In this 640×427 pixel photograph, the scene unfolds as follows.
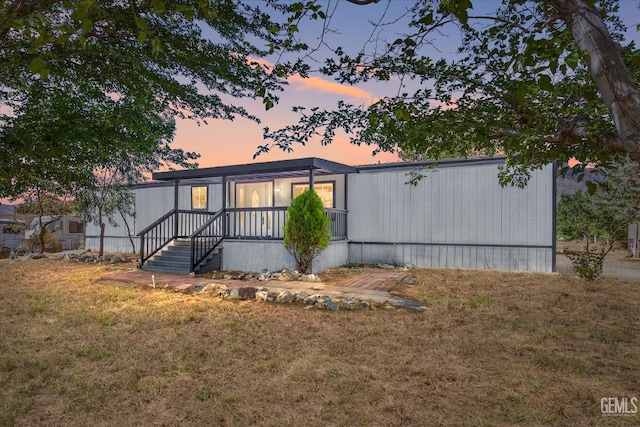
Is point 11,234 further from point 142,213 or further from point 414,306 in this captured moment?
point 414,306

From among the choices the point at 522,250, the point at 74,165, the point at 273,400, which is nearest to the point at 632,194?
the point at 522,250

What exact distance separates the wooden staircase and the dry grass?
9.37ft

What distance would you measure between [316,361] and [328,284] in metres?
4.11

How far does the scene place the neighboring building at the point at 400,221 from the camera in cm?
991

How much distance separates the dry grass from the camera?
3.06 meters

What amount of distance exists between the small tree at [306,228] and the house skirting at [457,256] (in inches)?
112

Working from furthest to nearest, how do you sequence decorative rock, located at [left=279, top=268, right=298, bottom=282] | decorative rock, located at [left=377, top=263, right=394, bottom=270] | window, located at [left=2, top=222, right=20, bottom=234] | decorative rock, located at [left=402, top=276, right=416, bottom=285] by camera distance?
window, located at [left=2, top=222, right=20, bottom=234] < decorative rock, located at [left=377, top=263, right=394, bottom=270] < decorative rock, located at [left=279, top=268, right=298, bottom=282] < decorative rock, located at [left=402, top=276, right=416, bottom=285]

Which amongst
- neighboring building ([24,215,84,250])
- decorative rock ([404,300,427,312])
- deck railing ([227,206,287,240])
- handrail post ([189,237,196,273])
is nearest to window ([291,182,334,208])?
deck railing ([227,206,287,240])

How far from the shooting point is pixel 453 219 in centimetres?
1076

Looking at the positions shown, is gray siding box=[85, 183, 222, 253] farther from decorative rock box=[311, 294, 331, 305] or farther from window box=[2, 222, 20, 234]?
decorative rock box=[311, 294, 331, 305]

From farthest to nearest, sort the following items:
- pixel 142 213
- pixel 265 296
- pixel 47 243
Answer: pixel 47 243 < pixel 142 213 < pixel 265 296

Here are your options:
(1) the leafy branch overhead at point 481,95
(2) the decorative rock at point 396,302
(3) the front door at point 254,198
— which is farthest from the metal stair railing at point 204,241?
(1) the leafy branch overhead at point 481,95

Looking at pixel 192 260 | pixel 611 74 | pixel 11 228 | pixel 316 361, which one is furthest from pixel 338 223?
pixel 11 228

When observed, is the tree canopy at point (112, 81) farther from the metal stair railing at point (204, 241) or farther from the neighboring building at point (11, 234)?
the neighboring building at point (11, 234)
